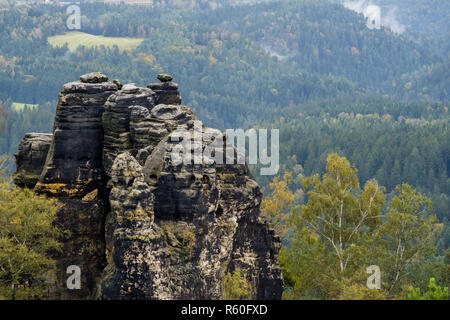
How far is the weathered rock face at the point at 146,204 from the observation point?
4572 cm

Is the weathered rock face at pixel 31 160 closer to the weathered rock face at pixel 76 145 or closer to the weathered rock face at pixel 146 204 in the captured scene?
the weathered rock face at pixel 146 204

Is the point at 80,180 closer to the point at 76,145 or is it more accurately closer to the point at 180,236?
the point at 76,145

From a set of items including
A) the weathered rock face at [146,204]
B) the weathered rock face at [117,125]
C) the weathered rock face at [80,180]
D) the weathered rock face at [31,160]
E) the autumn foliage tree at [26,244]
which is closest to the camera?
the weathered rock face at [146,204]

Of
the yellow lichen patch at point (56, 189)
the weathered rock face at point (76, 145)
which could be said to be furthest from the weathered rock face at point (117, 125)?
the yellow lichen patch at point (56, 189)

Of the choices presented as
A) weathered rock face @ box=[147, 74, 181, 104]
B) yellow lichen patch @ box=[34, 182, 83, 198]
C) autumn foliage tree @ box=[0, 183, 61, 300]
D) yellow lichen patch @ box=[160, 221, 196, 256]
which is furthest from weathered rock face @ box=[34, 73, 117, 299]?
yellow lichen patch @ box=[160, 221, 196, 256]

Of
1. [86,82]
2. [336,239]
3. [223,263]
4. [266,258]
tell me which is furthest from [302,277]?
[86,82]

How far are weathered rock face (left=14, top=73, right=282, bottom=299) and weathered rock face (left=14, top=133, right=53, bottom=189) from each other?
26 centimetres

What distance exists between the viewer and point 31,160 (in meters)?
59.3

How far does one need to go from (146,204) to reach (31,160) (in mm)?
17127

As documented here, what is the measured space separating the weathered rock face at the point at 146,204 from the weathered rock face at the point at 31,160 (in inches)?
10.1

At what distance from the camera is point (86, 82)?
59.2 metres

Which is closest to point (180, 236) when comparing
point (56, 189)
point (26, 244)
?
point (56, 189)
